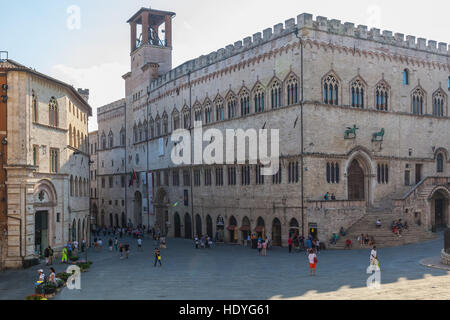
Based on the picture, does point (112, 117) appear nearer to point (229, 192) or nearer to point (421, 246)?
point (229, 192)

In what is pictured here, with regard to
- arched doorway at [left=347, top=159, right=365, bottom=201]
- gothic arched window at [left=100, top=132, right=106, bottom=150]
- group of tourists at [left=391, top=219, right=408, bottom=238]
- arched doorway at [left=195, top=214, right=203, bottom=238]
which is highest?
gothic arched window at [left=100, top=132, right=106, bottom=150]

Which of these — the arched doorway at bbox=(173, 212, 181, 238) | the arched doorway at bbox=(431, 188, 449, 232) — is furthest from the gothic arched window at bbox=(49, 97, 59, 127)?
the arched doorway at bbox=(431, 188, 449, 232)

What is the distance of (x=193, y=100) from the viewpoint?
60500mm

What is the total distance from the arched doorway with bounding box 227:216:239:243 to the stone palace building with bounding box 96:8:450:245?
157mm

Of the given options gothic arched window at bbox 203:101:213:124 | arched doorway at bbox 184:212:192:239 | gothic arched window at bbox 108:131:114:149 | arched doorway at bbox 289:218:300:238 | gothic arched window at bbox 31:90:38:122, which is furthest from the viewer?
gothic arched window at bbox 108:131:114:149

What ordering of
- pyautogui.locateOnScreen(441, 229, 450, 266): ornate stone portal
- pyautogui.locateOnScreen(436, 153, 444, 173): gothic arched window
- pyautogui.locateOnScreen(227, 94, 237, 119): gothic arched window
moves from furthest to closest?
pyautogui.locateOnScreen(227, 94, 237, 119): gothic arched window, pyautogui.locateOnScreen(436, 153, 444, 173): gothic arched window, pyautogui.locateOnScreen(441, 229, 450, 266): ornate stone portal

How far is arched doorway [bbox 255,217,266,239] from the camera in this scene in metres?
48.6

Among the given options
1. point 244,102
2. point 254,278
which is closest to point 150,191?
point 244,102

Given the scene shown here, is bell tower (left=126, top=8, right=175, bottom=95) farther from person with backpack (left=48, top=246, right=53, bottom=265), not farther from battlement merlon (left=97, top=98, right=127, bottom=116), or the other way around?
person with backpack (left=48, top=246, right=53, bottom=265)

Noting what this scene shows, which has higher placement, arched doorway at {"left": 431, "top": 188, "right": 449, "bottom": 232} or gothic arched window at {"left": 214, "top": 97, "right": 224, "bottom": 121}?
gothic arched window at {"left": 214, "top": 97, "right": 224, "bottom": 121}

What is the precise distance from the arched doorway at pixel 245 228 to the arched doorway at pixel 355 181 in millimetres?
9765

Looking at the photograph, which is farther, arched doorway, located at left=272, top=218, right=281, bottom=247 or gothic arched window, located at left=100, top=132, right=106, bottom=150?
gothic arched window, located at left=100, top=132, right=106, bottom=150
